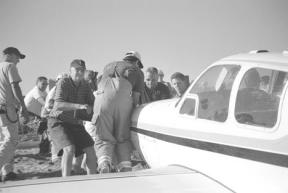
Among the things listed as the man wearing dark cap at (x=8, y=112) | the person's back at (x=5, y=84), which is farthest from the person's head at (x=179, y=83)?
the person's back at (x=5, y=84)

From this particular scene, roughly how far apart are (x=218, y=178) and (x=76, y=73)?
300 cm

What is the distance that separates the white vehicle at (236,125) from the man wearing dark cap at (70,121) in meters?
1.72

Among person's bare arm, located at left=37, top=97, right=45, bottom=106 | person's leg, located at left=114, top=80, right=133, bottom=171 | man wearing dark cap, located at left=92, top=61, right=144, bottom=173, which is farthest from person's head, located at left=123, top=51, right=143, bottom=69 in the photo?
person's bare arm, located at left=37, top=97, right=45, bottom=106

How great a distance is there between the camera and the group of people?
470 centimetres

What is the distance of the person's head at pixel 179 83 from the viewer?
6.95m

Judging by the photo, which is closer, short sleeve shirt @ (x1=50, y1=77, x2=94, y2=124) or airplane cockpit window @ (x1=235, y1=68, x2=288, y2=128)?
airplane cockpit window @ (x1=235, y1=68, x2=288, y2=128)

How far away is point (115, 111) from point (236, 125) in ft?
6.30

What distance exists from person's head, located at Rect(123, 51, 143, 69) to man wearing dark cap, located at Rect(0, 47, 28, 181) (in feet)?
7.40

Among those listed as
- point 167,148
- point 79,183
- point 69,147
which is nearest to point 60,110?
point 69,147

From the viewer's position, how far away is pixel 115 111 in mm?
4738

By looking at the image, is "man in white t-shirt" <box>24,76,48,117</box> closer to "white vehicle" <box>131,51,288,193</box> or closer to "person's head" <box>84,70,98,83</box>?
"person's head" <box>84,70,98,83</box>

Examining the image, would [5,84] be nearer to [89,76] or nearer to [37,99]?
[89,76]

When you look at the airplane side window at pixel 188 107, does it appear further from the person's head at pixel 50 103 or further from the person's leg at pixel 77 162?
the person's head at pixel 50 103

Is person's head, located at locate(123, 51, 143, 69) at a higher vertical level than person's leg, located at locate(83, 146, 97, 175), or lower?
higher
